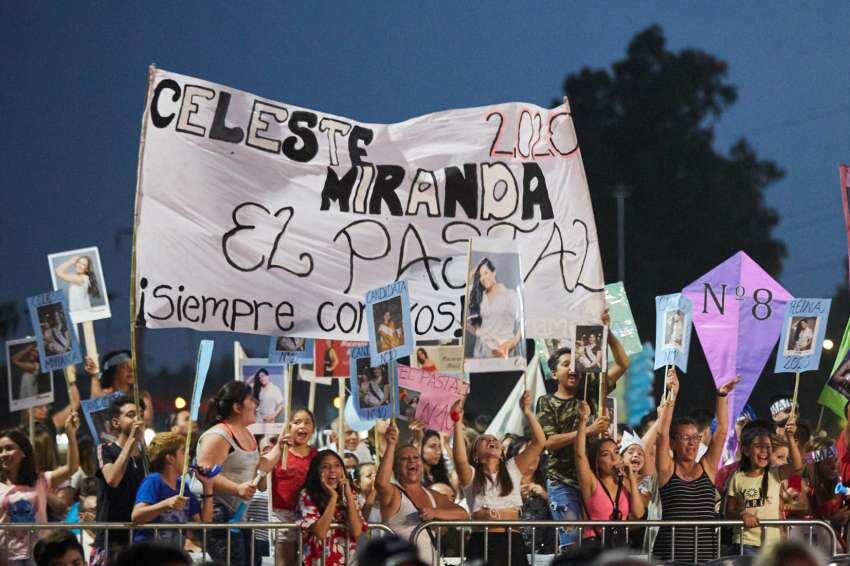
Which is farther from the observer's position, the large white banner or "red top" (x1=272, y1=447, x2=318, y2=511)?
the large white banner

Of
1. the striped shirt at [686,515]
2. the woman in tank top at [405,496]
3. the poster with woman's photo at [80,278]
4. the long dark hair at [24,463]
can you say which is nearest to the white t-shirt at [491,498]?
the woman in tank top at [405,496]

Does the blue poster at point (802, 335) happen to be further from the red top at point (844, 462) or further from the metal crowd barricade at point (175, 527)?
the metal crowd barricade at point (175, 527)

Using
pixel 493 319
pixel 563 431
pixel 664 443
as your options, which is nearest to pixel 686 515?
pixel 664 443

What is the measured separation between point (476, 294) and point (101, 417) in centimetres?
278

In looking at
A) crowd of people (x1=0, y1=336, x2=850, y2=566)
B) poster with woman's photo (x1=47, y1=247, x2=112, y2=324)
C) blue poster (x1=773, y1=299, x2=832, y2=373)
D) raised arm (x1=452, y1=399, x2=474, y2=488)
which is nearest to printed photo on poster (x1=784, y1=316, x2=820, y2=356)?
blue poster (x1=773, y1=299, x2=832, y2=373)

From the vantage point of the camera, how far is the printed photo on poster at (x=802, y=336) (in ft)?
46.7

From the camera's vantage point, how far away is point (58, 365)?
12.4m

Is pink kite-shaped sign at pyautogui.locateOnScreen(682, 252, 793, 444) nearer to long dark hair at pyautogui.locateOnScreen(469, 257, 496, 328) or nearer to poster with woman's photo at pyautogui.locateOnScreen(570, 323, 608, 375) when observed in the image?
poster with woman's photo at pyautogui.locateOnScreen(570, 323, 608, 375)

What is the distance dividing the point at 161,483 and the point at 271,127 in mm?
2627

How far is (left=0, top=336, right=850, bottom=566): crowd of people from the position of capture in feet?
33.8

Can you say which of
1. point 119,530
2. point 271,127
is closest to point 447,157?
point 271,127

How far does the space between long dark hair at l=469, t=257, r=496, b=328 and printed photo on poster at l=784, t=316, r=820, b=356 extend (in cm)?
385

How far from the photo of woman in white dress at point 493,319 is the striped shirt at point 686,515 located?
1518 millimetres

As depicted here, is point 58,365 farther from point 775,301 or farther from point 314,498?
point 775,301
